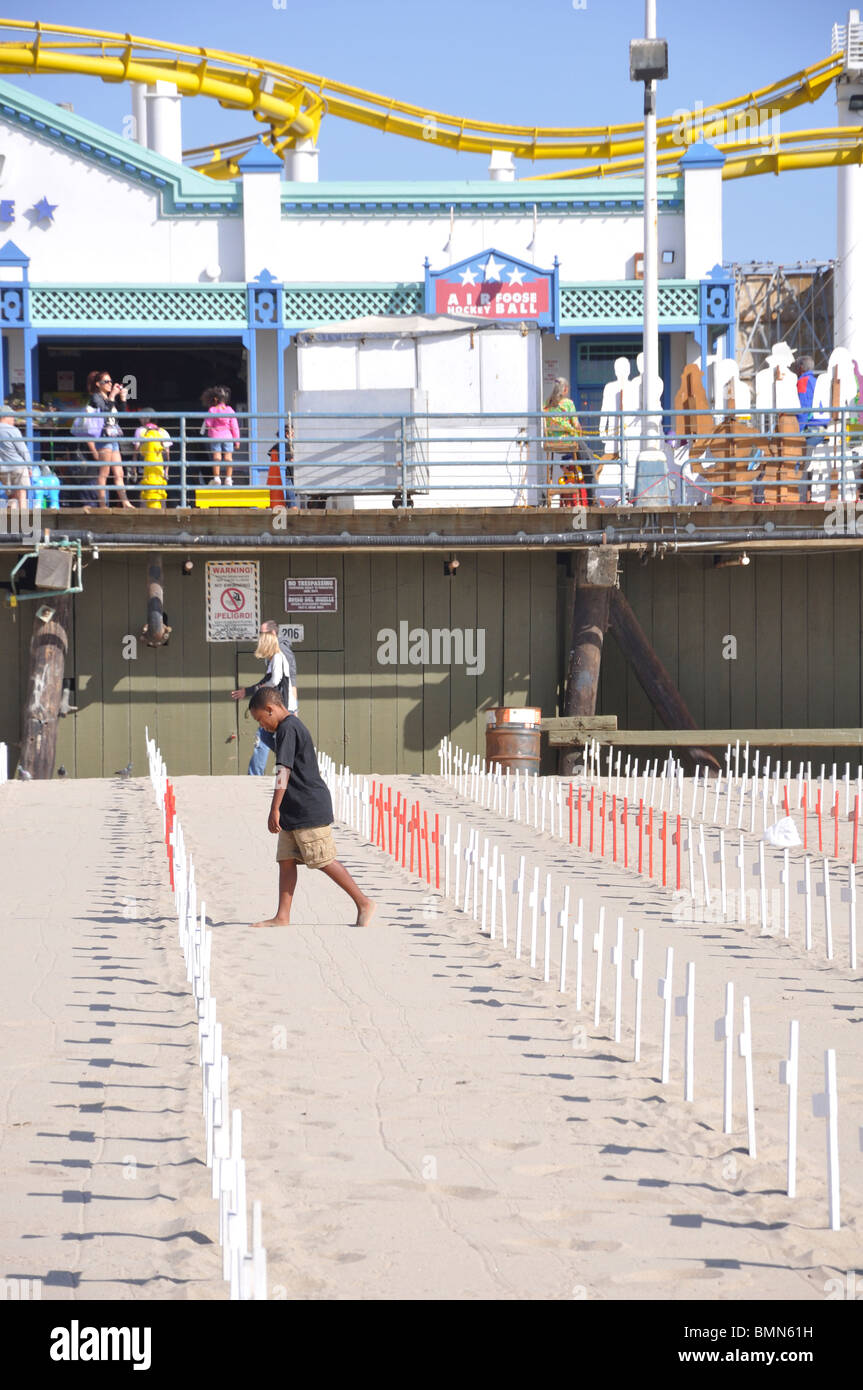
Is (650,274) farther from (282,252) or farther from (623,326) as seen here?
(282,252)

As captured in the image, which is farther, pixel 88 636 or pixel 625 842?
pixel 88 636

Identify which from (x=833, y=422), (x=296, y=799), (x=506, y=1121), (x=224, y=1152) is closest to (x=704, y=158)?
(x=833, y=422)

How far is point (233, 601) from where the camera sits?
19234 millimetres

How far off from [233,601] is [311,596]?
0.90 m

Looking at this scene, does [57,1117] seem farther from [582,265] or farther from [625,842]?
[582,265]

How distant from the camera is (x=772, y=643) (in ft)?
65.6

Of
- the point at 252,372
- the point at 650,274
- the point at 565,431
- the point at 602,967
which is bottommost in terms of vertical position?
the point at 602,967

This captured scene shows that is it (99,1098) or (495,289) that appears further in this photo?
(495,289)

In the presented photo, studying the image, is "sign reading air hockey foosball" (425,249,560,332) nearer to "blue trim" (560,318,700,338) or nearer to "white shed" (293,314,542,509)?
"blue trim" (560,318,700,338)

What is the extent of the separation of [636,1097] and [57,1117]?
7.54 ft

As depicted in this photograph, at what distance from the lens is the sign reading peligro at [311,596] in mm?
19328

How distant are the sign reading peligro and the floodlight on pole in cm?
372

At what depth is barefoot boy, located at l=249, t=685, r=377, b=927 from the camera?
9.72m
